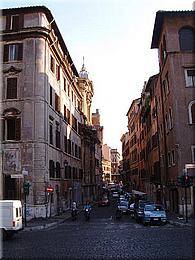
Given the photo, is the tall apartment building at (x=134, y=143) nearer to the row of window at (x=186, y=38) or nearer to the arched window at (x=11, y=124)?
the row of window at (x=186, y=38)

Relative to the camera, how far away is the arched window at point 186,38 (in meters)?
32.8

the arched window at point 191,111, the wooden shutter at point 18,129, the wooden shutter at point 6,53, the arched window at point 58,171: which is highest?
the wooden shutter at point 6,53

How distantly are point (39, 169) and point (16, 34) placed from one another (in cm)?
1200

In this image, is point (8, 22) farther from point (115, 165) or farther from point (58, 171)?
point (115, 165)

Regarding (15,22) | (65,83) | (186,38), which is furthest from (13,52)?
(186,38)

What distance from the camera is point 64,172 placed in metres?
42.6

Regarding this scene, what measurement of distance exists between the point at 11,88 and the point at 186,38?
52.3 feet

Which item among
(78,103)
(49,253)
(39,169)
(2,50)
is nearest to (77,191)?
(78,103)

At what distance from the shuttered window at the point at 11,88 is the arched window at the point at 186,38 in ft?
48.7

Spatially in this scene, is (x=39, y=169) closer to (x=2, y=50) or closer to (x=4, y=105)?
(x=4, y=105)

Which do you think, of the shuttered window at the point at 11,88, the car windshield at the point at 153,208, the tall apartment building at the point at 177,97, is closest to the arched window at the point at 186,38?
the tall apartment building at the point at 177,97

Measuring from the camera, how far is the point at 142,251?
13133mm

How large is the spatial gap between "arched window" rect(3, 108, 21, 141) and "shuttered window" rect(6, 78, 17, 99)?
124cm

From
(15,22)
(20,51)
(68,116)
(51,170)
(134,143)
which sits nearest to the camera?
(20,51)
